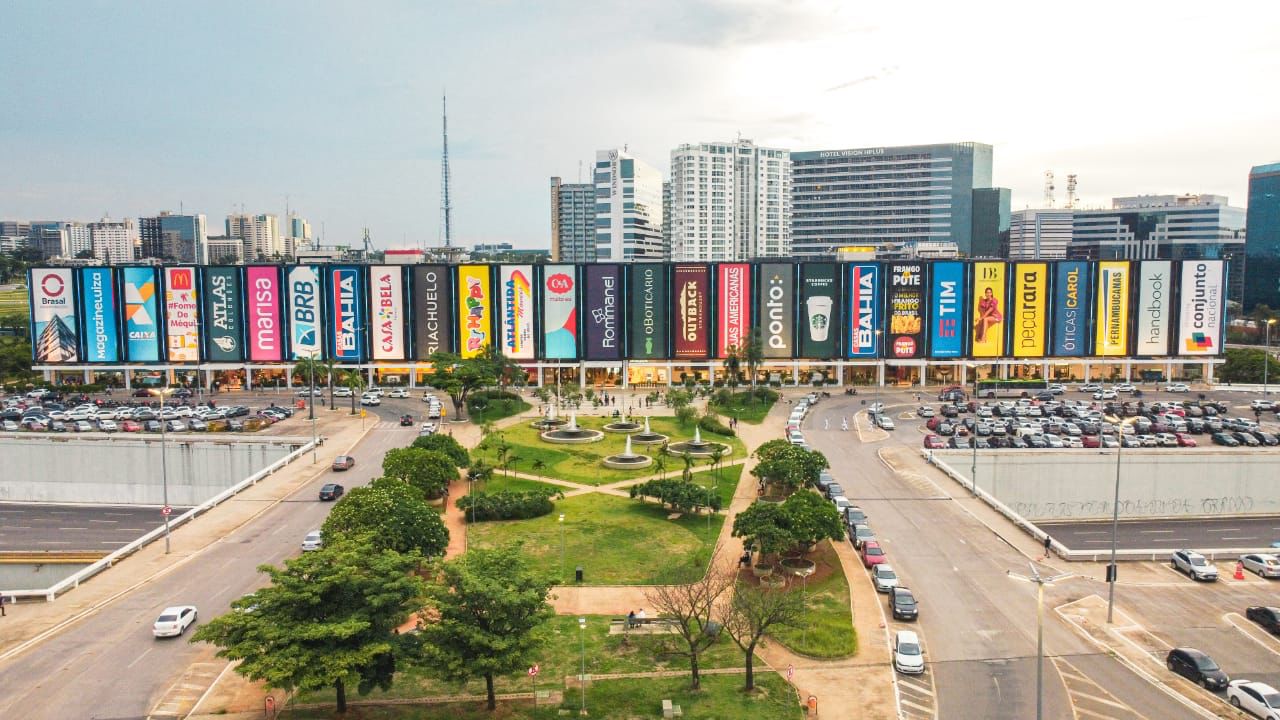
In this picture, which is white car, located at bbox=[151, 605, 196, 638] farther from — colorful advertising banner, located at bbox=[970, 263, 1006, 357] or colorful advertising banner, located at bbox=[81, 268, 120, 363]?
colorful advertising banner, located at bbox=[970, 263, 1006, 357]

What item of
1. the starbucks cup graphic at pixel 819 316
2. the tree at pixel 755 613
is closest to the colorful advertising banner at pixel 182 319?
the starbucks cup graphic at pixel 819 316

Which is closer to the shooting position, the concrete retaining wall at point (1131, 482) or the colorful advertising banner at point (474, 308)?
the concrete retaining wall at point (1131, 482)

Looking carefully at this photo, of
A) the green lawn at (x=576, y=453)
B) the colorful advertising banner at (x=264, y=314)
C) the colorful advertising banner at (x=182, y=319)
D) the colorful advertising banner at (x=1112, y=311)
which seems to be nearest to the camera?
the green lawn at (x=576, y=453)

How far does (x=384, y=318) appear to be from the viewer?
131500 mm

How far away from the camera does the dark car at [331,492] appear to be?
7169 cm

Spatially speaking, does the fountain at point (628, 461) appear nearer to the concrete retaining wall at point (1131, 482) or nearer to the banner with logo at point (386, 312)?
the concrete retaining wall at point (1131, 482)

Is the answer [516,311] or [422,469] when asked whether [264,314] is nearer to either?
[516,311]

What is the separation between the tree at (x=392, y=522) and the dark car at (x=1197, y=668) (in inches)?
1516

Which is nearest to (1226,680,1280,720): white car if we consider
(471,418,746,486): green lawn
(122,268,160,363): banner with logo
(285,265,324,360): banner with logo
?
(471,418,746,486): green lawn

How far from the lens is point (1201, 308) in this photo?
133m

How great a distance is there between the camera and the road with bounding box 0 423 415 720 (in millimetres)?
38875

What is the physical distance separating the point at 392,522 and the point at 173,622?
11991mm

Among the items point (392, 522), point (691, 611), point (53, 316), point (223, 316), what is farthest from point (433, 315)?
point (691, 611)

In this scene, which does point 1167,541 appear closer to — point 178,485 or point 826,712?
point 826,712
